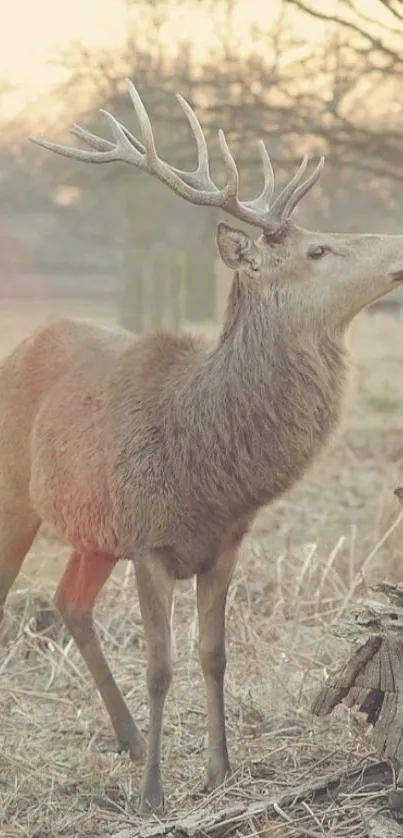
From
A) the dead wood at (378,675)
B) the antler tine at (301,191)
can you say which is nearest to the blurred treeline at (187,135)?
the antler tine at (301,191)

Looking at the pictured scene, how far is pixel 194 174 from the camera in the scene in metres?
3.01

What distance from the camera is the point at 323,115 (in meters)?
4.92

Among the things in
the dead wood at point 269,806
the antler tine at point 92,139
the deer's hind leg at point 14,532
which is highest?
the antler tine at point 92,139

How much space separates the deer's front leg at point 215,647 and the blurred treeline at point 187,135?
5.26 feet

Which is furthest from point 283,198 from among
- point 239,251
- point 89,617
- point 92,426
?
point 89,617

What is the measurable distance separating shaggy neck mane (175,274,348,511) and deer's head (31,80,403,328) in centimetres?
5

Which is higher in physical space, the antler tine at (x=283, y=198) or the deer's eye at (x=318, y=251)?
the antler tine at (x=283, y=198)

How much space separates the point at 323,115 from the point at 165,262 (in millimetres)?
866

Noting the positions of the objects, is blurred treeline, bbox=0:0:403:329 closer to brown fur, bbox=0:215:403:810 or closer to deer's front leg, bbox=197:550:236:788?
brown fur, bbox=0:215:403:810

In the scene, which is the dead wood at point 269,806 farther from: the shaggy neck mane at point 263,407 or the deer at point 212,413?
the shaggy neck mane at point 263,407

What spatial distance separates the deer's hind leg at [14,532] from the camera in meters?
3.52

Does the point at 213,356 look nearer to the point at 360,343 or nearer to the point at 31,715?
the point at 31,715

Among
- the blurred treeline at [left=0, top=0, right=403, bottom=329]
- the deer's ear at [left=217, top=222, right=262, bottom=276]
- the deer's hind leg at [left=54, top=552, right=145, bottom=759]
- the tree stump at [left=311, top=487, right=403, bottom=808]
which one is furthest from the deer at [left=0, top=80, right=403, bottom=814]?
the blurred treeline at [left=0, top=0, right=403, bottom=329]

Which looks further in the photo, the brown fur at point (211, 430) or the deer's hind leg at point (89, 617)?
the deer's hind leg at point (89, 617)
